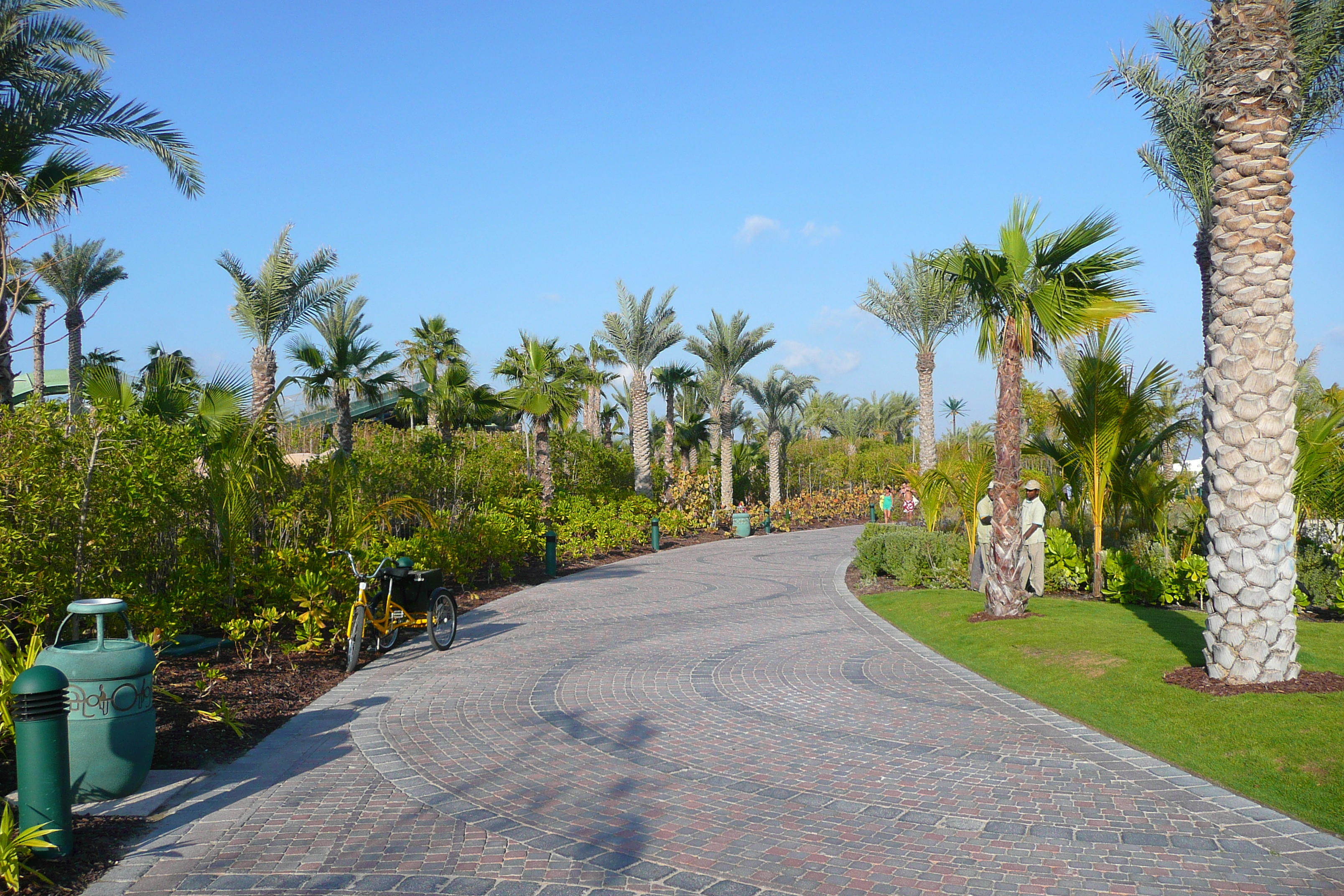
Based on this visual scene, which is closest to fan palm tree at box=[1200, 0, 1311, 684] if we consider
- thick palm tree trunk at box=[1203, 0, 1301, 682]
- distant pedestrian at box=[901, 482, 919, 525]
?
thick palm tree trunk at box=[1203, 0, 1301, 682]

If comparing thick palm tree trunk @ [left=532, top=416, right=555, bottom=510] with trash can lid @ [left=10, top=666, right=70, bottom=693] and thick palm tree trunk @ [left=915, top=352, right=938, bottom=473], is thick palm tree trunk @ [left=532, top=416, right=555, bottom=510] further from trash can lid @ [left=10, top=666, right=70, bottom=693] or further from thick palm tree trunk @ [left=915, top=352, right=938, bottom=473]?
trash can lid @ [left=10, top=666, right=70, bottom=693]

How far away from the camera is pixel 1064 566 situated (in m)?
13.9

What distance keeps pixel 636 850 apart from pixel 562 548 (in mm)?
15981

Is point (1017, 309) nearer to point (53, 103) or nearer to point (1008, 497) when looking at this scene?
point (1008, 497)

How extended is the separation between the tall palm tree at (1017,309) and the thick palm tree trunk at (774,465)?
24.3 metres

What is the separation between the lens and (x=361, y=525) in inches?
416

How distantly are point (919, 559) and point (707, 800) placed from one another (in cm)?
1109

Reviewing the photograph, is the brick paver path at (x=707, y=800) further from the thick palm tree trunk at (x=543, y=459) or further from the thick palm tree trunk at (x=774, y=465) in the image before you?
the thick palm tree trunk at (x=774, y=465)

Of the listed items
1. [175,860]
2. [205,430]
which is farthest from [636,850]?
[205,430]

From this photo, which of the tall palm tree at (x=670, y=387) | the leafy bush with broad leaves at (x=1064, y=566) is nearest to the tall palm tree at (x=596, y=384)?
the tall palm tree at (x=670, y=387)

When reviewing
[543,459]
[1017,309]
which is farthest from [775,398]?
[1017,309]

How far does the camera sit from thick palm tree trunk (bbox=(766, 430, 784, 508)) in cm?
3603

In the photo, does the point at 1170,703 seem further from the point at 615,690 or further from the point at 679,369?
the point at 679,369

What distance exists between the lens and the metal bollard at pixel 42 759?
166 inches
